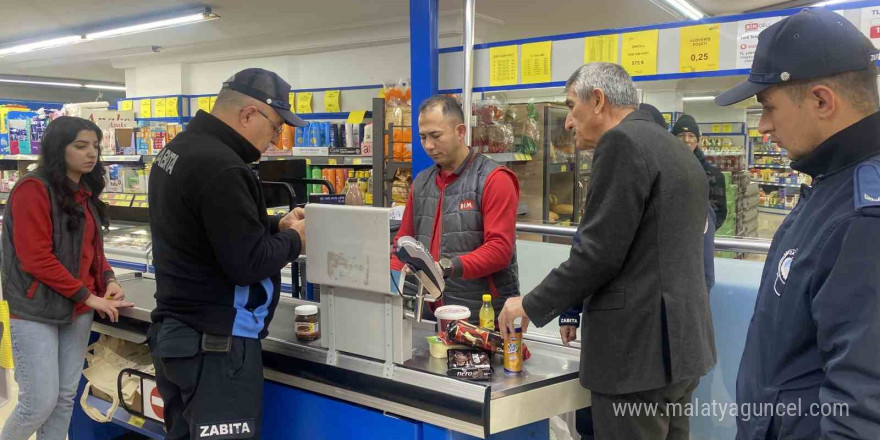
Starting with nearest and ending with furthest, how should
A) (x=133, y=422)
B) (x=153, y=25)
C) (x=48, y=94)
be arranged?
1. (x=133, y=422)
2. (x=153, y=25)
3. (x=48, y=94)

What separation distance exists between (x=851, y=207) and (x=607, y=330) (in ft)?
2.53

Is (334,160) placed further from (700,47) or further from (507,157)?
(700,47)

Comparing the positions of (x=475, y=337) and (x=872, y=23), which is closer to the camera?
(x=475, y=337)

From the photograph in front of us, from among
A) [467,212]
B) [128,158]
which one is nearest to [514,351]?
[467,212]

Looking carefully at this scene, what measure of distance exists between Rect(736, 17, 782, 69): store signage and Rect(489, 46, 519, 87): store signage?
3.85ft

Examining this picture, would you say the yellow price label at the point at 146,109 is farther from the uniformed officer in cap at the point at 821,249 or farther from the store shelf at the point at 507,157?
the uniformed officer in cap at the point at 821,249

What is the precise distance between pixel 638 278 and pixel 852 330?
27.8 inches

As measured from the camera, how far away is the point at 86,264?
2.90 m

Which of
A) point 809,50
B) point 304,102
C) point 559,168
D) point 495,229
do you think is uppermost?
point 304,102

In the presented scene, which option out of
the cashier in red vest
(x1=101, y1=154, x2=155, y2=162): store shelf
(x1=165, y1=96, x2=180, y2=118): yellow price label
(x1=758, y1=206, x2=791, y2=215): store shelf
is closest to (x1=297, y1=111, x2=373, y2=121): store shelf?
(x1=101, y1=154, x2=155, y2=162): store shelf

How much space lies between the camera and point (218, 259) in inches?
75.2

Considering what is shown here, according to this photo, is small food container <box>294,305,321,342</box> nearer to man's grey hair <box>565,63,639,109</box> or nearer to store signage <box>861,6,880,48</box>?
man's grey hair <box>565,63,639,109</box>

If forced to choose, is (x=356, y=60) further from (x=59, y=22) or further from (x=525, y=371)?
(x=525, y=371)

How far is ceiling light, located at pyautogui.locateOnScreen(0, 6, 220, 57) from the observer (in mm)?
7051
